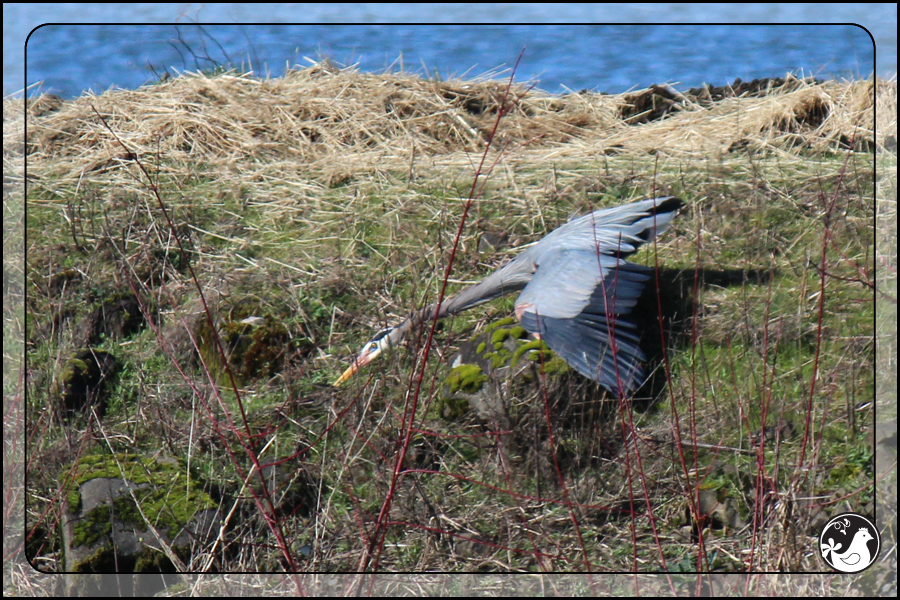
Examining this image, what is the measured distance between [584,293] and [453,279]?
37.1 inches

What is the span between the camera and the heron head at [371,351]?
330cm

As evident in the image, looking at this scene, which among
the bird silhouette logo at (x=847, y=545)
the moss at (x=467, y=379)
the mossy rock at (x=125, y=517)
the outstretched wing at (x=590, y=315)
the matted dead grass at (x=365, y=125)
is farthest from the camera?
the matted dead grass at (x=365, y=125)

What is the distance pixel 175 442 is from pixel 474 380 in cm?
117

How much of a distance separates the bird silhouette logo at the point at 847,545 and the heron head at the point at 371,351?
68.0 inches

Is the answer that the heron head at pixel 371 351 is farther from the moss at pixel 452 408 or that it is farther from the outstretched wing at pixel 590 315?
the outstretched wing at pixel 590 315

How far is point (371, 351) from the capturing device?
132 inches

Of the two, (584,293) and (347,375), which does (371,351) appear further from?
(584,293)

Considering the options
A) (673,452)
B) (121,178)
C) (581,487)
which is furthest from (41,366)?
(673,452)

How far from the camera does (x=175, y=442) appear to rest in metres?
3.09

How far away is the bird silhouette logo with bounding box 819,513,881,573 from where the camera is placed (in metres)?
2.52

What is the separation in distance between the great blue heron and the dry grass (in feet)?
0.47

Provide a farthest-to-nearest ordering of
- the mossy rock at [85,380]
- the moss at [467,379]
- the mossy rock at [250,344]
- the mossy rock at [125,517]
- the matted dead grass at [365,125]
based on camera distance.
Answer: the matted dead grass at [365,125], the mossy rock at [250,344], the mossy rock at [85,380], the moss at [467,379], the mossy rock at [125,517]

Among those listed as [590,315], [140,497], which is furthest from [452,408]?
[140,497]

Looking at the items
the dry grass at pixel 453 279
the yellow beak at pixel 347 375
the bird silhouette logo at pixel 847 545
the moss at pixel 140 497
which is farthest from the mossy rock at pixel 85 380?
the bird silhouette logo at pixel 847 545
